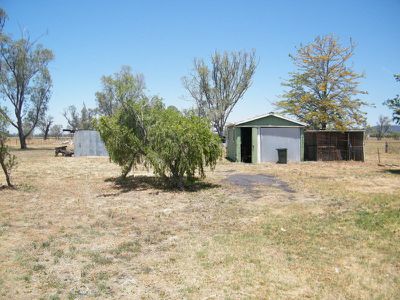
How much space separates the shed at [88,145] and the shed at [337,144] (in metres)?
15.8

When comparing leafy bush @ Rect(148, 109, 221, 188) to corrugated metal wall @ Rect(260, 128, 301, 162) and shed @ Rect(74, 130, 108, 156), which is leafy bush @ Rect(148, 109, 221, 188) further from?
shed @ Rect(74, 130, 108, 156)

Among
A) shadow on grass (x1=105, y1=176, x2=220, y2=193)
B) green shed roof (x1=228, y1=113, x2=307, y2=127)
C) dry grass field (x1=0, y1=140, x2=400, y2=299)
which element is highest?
green shed roof (x1=228, y1=113, x2=307, y2=127)

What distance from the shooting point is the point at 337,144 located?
22.3 meters

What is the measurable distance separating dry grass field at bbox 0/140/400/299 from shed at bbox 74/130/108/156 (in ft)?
49.6

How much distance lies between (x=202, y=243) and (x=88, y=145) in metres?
22.4

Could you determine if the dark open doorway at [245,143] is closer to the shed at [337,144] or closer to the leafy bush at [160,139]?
the shed at [337,144]

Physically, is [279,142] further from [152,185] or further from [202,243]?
[202,243]

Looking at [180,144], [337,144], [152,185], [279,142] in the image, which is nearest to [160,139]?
[180,144]

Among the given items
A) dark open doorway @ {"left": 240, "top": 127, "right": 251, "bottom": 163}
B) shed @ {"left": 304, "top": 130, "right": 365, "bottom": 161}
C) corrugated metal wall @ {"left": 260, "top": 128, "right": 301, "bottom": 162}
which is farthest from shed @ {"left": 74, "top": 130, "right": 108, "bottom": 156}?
shed @ {"left": 304, "top": 130, "right": 365, "bottom": 161}

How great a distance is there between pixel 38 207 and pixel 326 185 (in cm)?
946

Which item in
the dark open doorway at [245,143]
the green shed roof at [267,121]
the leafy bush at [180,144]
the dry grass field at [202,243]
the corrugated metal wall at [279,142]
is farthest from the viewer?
the dark open doorway at [245,143]

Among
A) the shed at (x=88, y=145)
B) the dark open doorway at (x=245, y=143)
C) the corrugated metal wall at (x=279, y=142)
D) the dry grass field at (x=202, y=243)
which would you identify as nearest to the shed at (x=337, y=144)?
the corrugated metal wall at (x=279, y=142)

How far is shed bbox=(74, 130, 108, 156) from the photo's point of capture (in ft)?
87.1

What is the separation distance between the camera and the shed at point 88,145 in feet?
87.1
